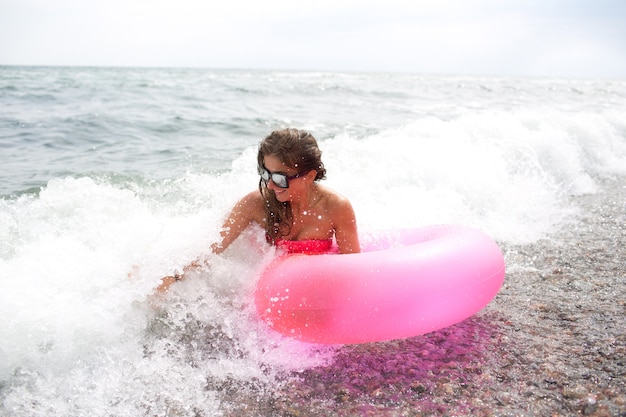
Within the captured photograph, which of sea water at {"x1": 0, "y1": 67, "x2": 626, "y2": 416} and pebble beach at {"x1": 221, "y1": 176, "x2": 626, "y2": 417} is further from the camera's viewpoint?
sea water at {"x1": 0, "y1": 67, "x2": 626, "y2": 416}

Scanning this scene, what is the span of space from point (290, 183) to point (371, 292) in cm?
79

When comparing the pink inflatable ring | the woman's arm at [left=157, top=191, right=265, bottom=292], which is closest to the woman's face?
the woman's arm at [left=157, top=191, right=265, bottom=292]

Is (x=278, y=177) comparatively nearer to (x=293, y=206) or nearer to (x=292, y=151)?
(x=292, y=151)

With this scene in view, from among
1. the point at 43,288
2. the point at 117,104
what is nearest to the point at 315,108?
the point at 117,104

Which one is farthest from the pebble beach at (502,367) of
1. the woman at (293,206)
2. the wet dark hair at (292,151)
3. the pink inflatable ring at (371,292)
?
the wet dark hair at (292,151)

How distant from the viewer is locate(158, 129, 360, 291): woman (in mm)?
2840

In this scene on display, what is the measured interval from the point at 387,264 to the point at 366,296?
216 millimetres

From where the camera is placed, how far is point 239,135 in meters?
10.4

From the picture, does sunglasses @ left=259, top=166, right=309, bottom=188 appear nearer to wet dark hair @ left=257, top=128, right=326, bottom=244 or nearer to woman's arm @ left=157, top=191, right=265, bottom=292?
wet dark hair @ left=257, top=128, right=326, bottom=244

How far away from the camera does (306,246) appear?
312 centimetres

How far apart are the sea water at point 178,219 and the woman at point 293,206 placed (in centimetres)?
23

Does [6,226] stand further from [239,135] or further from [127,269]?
[239,135]

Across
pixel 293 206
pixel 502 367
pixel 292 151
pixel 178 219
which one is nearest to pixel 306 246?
pixel 293 206

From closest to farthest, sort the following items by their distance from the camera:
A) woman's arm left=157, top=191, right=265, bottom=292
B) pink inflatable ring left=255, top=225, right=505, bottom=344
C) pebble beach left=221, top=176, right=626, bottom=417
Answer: pebble beach left=221, top=176, right=626, bottom=417 < pink inflatable ring left=255, top=225, right=505, bottom=344 < woman's arm left=157, top=191, right=265, bottom=292
